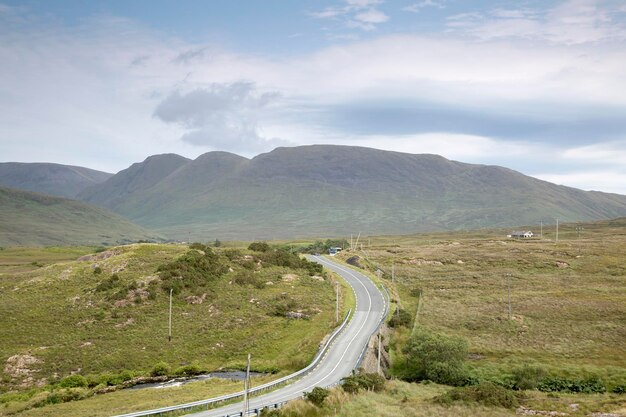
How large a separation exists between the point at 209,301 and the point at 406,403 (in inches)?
1626

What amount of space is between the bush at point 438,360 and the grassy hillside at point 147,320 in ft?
38.0

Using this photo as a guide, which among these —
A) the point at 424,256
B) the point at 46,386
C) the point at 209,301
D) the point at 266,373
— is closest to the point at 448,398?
the point at 266,373

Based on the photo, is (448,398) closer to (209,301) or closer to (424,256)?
(209,301)

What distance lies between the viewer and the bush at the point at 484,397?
43.6 meters

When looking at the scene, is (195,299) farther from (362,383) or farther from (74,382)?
(362,383)

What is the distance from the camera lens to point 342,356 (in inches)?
2221

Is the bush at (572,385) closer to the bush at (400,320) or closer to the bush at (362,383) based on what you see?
the bush at (362,383)

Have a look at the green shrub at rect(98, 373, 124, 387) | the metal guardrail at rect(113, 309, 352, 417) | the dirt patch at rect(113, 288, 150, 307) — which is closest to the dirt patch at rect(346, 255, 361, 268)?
the dirt patch at rect(113, 288, 150, 307)

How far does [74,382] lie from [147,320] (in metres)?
18.5

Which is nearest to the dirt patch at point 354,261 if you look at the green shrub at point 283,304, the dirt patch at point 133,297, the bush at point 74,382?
the green shrub at point 283,304

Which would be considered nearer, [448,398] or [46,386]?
[448,398]

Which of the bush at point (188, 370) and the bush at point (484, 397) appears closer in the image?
the bush at point (484, 397)

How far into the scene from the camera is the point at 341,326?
6762 cm

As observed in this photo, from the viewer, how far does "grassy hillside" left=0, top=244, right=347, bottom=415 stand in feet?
181
